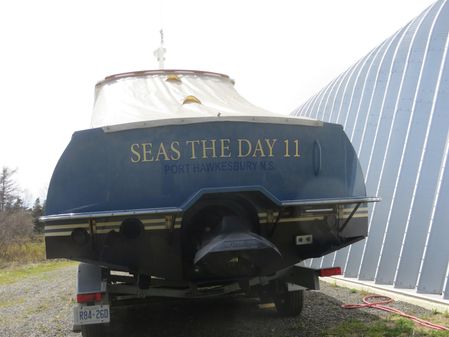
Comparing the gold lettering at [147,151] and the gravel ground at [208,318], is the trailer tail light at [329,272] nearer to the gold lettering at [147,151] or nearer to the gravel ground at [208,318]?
the gravel ground at [208,318]

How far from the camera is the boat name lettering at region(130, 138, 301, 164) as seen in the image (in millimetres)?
5070

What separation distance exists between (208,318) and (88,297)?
93.2 inches

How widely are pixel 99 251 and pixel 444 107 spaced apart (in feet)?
24.8

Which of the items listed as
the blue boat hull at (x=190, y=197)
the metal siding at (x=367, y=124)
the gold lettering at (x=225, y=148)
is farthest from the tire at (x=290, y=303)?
the metal siding at (x=367, y=124)

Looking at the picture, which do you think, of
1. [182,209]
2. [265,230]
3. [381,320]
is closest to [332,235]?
[265,230]

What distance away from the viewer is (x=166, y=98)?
6695mm

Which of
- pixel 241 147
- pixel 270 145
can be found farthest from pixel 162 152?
pixel 270 145

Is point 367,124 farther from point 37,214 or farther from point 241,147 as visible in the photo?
point 37,214

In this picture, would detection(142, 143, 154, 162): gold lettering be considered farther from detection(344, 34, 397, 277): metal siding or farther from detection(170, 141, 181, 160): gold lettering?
detection(344, 34, 397, 277): metal siding

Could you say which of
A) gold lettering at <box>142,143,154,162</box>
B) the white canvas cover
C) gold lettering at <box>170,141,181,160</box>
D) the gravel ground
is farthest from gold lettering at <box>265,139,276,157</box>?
the gravel ground

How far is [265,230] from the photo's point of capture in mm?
5480

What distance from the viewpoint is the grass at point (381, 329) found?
5.54 meters

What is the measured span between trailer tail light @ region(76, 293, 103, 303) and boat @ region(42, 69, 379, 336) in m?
0.01

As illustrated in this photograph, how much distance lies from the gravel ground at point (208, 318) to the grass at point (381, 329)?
0.64 feet
